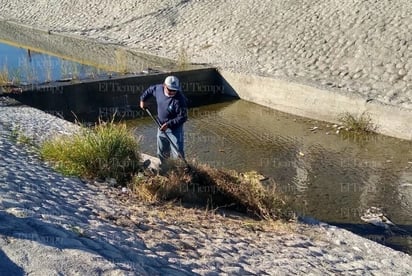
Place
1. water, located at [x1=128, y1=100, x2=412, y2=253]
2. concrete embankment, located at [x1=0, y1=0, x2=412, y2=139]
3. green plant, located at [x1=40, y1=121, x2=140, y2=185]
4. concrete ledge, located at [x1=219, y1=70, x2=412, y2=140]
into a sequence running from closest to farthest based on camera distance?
green plant, located at [x1=40, y1=121, x2=140, y2=185]
water, located at [x1=128, y1=100, x2=412, y2=253]
concrete ledge, located at [x1=219, y1=70, x2=412, y2=140]
concrete embankment, located at [x1=0, y1=0, x2=412, y2=139]

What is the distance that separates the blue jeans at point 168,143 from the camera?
764 cm

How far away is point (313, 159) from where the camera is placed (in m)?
10.8

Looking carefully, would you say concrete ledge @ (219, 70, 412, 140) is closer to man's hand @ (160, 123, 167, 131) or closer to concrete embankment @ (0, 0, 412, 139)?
concrete embankment @ (0, 0, 412, 139)

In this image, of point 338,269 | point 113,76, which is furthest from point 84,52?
point 338,269

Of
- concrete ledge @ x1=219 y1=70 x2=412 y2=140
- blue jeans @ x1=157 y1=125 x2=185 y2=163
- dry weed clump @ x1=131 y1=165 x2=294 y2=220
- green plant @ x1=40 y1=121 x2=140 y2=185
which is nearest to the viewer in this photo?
dry weed clump @ x1=131 y1=165 x2=294 y2=220

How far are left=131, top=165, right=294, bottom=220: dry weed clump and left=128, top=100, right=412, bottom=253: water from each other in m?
1.02

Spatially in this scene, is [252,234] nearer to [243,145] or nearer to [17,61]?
[243,145]

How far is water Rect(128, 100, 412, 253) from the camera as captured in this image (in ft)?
27.6

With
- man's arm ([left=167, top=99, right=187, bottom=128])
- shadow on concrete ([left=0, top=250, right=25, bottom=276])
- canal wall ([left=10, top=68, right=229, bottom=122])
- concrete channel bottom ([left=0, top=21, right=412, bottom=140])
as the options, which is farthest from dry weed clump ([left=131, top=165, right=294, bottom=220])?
canal wall ([left=10, top=68, right=229, bottom=122])

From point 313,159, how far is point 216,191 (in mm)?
4226

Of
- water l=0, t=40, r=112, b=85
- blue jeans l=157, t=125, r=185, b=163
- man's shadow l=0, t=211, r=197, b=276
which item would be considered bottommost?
man's shadow l=0, t=211, r=197, b=276

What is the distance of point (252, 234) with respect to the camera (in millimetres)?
6180

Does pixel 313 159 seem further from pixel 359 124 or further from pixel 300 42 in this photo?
pixel 300 42

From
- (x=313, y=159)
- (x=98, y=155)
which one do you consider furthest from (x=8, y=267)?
(x=313, y=159)
